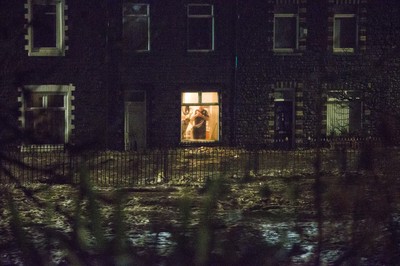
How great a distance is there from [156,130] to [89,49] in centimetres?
431

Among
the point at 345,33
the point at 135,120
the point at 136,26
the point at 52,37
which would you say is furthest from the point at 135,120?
the point at 345,33

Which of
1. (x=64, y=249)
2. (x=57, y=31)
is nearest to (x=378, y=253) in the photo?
(x=64, y=249)

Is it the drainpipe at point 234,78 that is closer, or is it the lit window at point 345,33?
the drainpipe at point 234,78

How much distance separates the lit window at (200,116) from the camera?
23.5 m

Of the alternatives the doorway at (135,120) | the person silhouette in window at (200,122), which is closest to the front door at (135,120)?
the doorway at (135,120)

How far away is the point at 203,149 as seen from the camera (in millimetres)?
22438

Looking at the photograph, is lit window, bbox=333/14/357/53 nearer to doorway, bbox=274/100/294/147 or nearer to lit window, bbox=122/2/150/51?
doorway, bbox=274/100/294/147

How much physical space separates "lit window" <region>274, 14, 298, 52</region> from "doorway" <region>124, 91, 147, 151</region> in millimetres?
6203

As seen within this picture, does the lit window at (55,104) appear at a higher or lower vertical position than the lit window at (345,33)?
lower

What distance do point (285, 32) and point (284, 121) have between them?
12.6 ft

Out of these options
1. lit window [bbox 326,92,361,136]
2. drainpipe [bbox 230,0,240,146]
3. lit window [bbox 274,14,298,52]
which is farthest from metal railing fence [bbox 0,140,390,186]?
lit window [bbox 274,14,298,52]

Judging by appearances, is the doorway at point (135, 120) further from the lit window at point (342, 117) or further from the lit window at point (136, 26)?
the lit window at point (342, 117)

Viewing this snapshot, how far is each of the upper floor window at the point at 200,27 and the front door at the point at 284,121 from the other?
154 inches

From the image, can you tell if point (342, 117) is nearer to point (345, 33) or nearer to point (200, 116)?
point (345, 33)
